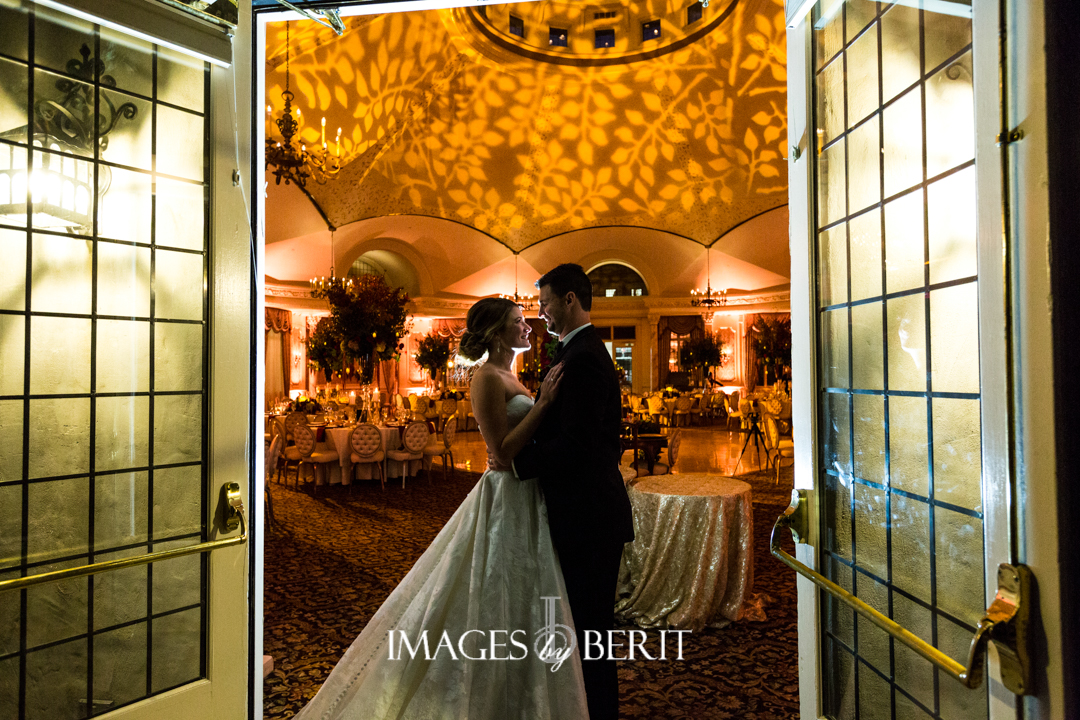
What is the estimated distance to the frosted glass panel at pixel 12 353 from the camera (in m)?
1.55

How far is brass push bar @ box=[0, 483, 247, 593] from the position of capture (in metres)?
1.43

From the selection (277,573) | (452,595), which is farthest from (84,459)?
(277,573)

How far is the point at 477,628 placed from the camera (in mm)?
2137

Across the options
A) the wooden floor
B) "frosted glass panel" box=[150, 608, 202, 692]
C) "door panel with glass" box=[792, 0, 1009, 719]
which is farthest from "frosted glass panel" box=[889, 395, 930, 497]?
the wooden floor

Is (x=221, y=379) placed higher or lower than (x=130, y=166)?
lower

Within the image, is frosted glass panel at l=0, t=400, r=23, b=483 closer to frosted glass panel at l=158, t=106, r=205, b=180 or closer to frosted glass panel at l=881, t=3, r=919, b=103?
frosted glass panel at l=158, t=106, r=205, b=180

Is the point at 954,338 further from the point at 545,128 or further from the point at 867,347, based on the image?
the point at 545,128

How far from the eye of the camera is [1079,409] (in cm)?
88

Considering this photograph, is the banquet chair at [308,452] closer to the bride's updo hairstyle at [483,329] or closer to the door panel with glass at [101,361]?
the bride's updo hairstyle at [483,329]

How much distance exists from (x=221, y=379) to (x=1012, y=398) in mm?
1871

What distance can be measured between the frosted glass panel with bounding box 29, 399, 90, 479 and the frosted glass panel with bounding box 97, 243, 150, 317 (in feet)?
0.87

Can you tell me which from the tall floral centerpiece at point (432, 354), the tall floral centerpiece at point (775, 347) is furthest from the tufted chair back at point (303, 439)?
the tall floral centerpiece at point (775, 347)

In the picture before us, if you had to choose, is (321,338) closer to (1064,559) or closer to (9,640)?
(9,640)

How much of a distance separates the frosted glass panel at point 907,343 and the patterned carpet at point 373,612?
1.87 m
